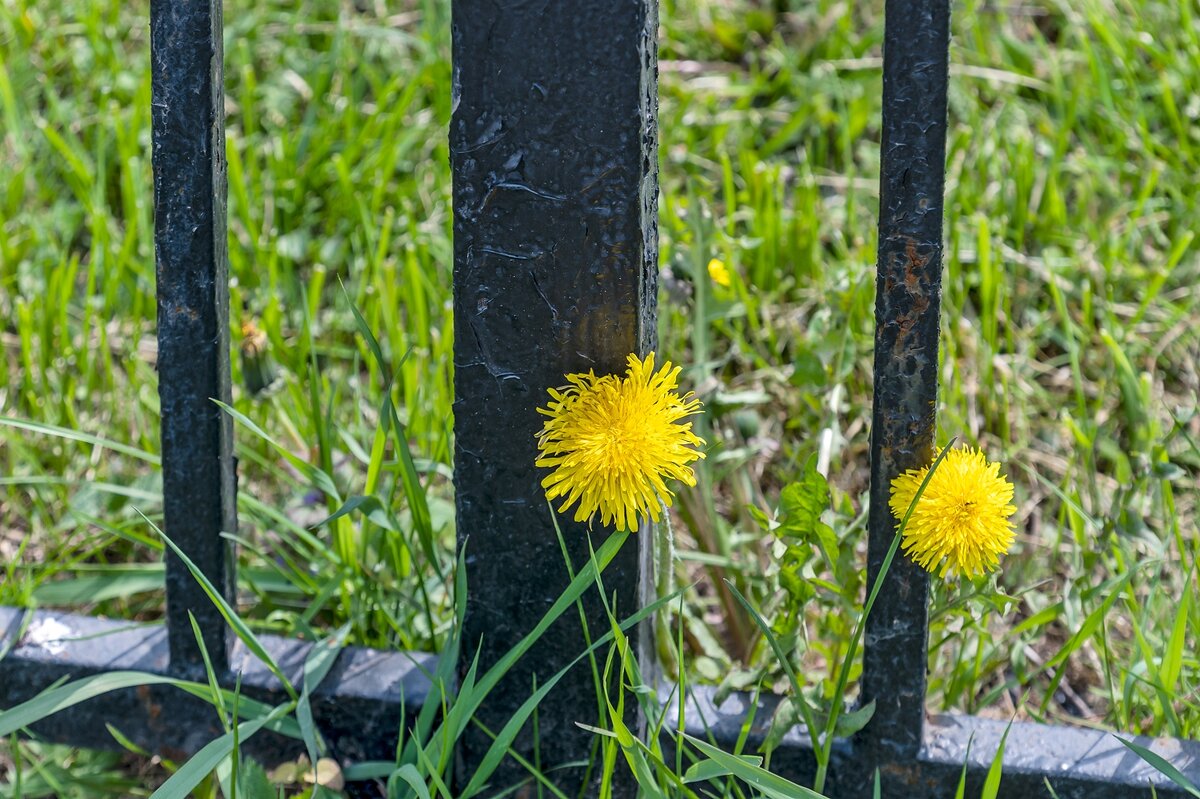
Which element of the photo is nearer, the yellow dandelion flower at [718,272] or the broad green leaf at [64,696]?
the broad green leaf at [64,696]

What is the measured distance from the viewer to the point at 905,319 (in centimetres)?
119

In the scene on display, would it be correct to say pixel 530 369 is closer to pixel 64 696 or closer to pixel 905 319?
pixel 905 319

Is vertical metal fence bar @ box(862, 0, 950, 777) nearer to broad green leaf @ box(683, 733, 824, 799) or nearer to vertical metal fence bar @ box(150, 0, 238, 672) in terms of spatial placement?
broad green leaf @ box(683, 733, 824, 799)

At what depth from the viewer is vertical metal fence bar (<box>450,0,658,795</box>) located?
116 cm

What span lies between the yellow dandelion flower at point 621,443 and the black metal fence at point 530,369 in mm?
58

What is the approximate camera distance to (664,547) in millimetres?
1389

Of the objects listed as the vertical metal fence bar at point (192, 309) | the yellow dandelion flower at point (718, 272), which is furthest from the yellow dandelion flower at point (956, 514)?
the vertical metal fence bar at point (192, 309)

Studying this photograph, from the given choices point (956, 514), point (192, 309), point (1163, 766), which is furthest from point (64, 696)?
point (1163, 766)

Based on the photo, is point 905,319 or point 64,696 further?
point 64,696

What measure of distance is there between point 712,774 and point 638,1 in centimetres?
72

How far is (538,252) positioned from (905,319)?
0.36 m

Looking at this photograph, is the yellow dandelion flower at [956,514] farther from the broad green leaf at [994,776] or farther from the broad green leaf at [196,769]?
the broad green leaf at [196,769]

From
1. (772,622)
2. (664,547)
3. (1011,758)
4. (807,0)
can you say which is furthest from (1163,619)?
(807,0)

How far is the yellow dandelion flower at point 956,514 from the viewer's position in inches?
47.8
